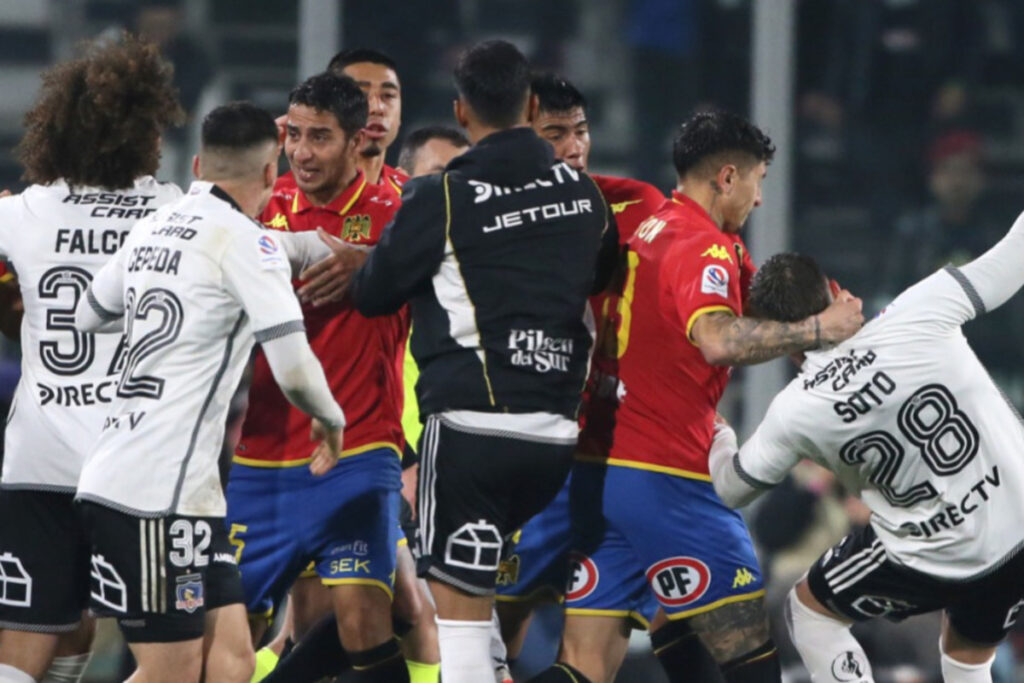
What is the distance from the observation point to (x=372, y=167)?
6.05m

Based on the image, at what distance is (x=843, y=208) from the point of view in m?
11.3

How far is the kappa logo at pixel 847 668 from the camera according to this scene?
18.1 ft

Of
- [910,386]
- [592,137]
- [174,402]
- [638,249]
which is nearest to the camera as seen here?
[174,402]

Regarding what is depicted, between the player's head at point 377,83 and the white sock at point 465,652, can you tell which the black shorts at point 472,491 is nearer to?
the white sock at point 465,652

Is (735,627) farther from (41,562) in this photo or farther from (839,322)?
(41,562)

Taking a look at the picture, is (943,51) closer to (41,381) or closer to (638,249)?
(638,249)

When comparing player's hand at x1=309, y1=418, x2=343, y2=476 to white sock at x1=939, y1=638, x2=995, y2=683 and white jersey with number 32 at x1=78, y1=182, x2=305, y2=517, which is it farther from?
white sock at x1=939, y1=638, x2=995, y2=683

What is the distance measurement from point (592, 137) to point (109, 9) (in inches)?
124

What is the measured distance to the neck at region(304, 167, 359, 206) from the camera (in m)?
5.70

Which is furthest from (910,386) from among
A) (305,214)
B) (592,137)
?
(592,137)

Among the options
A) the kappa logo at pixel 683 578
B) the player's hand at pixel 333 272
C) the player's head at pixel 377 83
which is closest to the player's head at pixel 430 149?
the player's head at pixel 377 83

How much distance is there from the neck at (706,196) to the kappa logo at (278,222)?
1.28m

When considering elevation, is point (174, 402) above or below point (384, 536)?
above

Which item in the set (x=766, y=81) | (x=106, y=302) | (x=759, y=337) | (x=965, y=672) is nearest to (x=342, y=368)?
(x=106, y=302)
